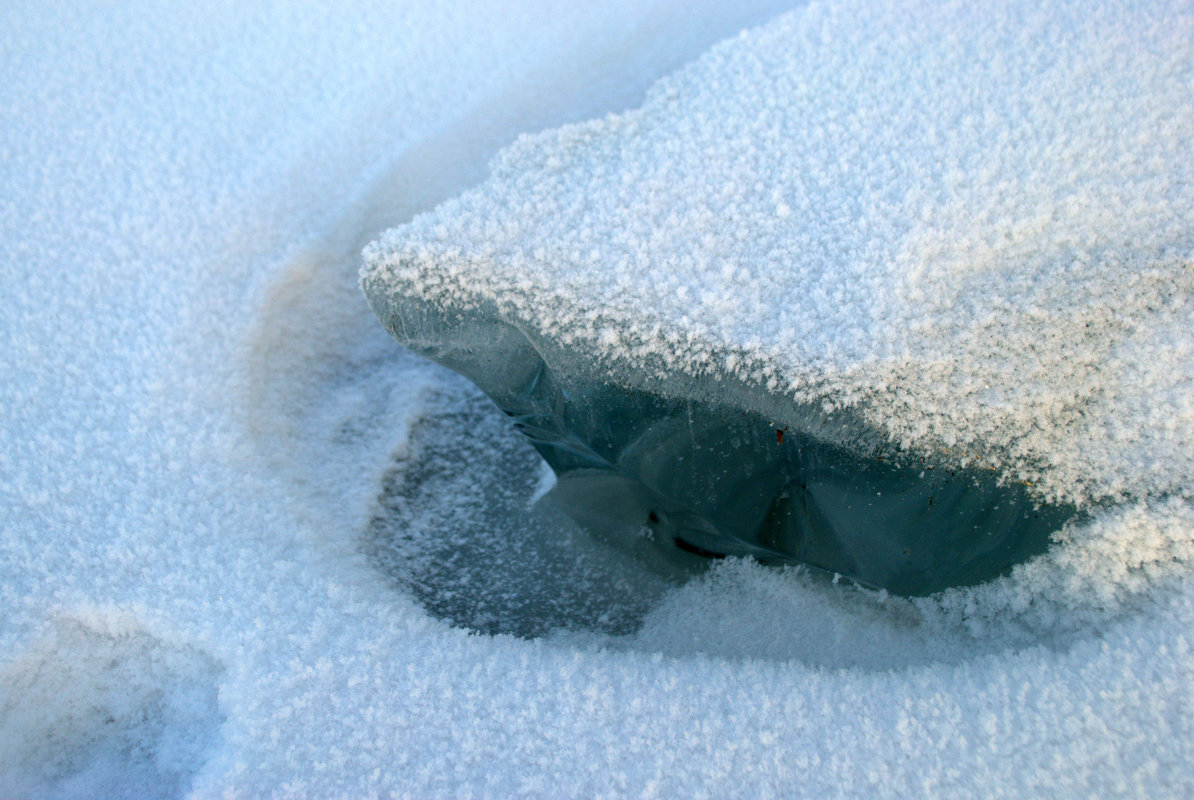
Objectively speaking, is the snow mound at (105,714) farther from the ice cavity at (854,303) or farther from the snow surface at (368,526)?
the ice cavity at (854,303)

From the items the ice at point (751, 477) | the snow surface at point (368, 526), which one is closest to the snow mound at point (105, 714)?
the snow surface at point (368, 526)

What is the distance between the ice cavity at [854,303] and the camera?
2.07 feet

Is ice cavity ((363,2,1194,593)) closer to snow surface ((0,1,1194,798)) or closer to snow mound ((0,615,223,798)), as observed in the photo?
snow surface ((0,1,1194,798))

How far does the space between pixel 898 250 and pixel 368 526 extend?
63 centimetres

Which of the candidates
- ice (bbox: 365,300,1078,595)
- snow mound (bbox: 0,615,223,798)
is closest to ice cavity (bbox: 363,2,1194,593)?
ice (bbox: 365,300,1078,595)

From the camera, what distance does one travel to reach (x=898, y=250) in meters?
0.69

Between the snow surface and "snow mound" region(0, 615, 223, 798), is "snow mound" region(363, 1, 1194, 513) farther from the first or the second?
"snow mound" region(0, 615, 223, 798)

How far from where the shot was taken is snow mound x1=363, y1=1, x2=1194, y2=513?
0.63 m

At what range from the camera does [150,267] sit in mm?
952

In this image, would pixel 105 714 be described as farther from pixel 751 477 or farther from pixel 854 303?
pixel 854 303

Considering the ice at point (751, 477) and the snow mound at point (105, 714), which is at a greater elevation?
the snow mound at point (105, 714)

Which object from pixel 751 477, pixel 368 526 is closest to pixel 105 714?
pixel 368 526

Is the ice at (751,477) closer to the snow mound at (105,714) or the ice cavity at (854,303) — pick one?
the ice cavity at (854,303)

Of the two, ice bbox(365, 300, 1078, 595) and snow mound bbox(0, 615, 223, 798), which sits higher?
snow mound bbox(0, 615, 223, 798)
